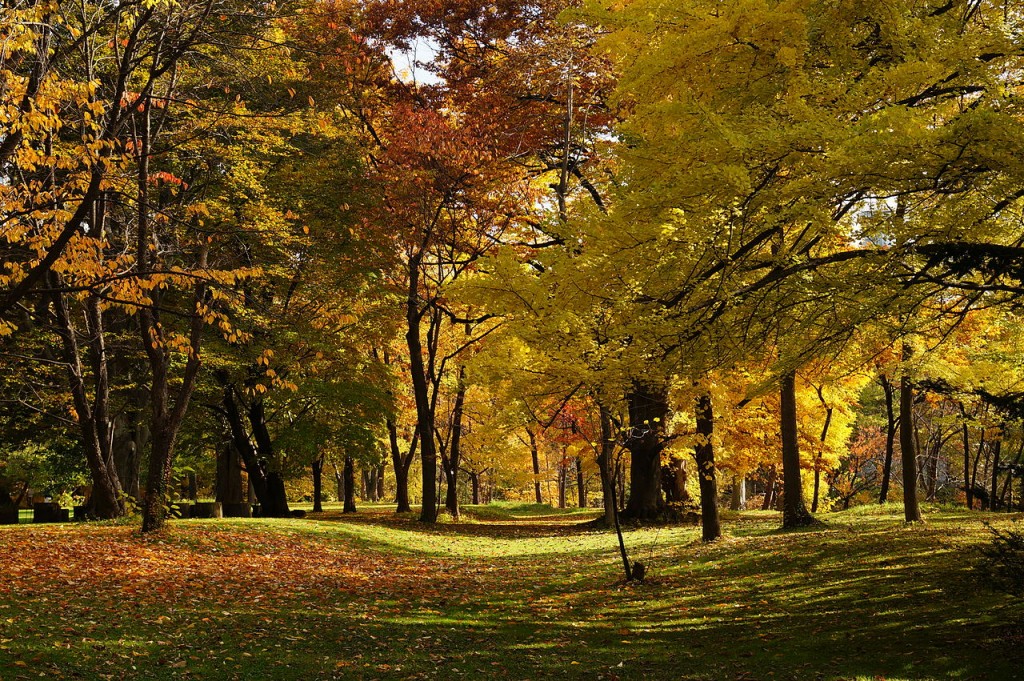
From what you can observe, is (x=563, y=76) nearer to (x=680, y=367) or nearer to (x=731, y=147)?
(x=680, y=367)

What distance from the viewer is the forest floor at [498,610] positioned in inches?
298

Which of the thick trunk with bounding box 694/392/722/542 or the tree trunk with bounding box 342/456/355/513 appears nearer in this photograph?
the thick trunk with bounding box 694/392/722/542

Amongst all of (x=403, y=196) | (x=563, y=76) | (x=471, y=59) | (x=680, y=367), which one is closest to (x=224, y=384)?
(x=403, y=196)

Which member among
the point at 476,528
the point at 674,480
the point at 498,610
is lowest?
the point at 476,528

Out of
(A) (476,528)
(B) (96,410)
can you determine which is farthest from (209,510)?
(A) (476,528)

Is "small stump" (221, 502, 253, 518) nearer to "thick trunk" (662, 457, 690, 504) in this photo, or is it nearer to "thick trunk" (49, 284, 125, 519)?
"thick trunk" (49, 284, 125, 519)

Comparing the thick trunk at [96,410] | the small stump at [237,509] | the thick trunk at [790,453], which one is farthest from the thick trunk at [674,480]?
the thick trunk at [96,410]

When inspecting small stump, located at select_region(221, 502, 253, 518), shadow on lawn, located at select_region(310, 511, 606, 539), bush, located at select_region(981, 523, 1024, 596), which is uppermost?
bush, located at select_region(981, 523, 1024, 596)

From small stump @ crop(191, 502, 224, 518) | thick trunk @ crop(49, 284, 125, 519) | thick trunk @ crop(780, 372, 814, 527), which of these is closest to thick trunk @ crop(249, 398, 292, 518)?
small stump @ crop(191, 502, 224, 518)

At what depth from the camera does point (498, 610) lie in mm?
10836

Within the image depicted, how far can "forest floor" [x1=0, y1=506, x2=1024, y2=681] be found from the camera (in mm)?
7559

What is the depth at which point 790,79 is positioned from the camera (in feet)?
23.8

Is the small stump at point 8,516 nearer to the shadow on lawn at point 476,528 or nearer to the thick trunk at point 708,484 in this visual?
the shadow on lawn at point 476,528

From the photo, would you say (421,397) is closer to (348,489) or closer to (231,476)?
(348,489)
